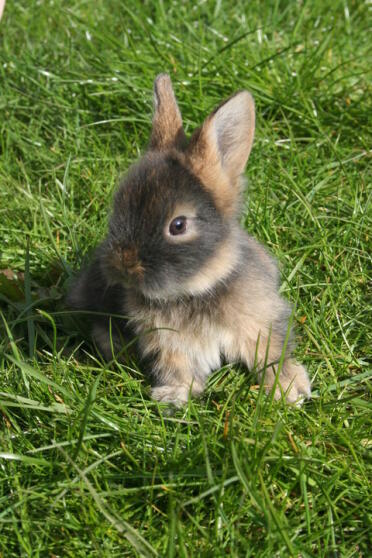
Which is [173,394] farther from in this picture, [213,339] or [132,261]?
[132,261]

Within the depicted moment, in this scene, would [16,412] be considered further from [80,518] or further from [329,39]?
[329,39]

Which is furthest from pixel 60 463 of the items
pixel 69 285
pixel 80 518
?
pixel 69 285

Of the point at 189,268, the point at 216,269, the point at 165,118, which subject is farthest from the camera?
the point at 165,118

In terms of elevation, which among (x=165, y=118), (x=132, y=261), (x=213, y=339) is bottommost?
(x=213, y=339)

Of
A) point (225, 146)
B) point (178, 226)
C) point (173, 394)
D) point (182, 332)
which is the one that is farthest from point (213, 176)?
point (173, 394)

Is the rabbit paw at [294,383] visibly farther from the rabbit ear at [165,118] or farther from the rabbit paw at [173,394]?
the rabbit ear at [165,118]

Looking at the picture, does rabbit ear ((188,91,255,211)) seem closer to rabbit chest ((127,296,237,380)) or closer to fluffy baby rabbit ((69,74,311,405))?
fluffy baby rabbit ((69,74,311,405))

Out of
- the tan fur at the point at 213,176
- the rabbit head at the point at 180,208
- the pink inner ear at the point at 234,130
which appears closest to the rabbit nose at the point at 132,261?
the rabbit head at the point at 180,208

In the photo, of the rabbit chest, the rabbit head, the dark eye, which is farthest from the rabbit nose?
the rabbit chest
